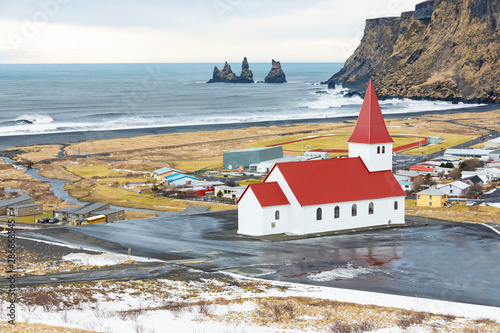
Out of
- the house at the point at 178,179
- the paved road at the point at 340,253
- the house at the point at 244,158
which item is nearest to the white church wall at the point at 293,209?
the paved road at the point at 340,253

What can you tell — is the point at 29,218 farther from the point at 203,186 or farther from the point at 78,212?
the point at 203,186

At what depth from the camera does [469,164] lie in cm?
8112

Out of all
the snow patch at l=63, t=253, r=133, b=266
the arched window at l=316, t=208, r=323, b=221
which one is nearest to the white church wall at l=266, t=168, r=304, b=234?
the arched window at l=316, t=208, r=323, b=221

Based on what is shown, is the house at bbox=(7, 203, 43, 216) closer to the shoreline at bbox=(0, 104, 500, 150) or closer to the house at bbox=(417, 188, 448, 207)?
the house at bbox=(417, 188, 448, 207)

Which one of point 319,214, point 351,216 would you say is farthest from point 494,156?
point 319,214

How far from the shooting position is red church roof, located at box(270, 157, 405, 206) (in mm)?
43688

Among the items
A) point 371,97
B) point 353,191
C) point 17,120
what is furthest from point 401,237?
point 17,120

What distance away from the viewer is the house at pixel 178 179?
73.6m

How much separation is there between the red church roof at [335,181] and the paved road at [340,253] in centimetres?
258

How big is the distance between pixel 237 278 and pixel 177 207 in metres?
30.8

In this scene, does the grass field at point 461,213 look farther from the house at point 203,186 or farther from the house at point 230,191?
the house at point 203,186

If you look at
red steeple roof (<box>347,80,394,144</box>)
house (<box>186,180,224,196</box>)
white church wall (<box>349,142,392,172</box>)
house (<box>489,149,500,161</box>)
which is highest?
red steeple roof (<box>347,80,394,144</box>)

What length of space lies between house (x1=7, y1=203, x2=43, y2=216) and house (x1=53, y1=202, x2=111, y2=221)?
365 cm

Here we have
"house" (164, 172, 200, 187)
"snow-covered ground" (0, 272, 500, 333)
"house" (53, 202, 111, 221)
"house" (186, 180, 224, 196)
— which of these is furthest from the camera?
"house" (164, 172, 200, 187)
